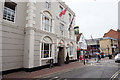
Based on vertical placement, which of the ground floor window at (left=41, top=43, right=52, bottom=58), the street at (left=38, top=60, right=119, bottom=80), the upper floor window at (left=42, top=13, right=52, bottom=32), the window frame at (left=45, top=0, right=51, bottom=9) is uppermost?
the window frame at (left=45, top=0, right=51, bottom=9)

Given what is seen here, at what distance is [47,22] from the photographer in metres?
11.0

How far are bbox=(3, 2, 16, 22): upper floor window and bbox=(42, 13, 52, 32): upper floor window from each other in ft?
11.2

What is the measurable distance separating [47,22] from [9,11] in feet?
14.8

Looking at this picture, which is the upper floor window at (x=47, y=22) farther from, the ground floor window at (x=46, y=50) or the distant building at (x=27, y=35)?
the ground floor window at (x=46, y=50)

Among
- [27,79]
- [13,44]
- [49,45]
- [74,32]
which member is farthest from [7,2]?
[74,32]

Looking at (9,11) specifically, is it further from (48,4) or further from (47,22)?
(48,4)

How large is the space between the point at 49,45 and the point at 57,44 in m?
1.65

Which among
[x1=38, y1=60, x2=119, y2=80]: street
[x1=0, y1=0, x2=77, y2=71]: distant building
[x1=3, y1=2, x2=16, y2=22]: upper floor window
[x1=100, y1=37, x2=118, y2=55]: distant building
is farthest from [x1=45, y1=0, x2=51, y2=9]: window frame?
[x1=100, y1=37, x2=118, y2=55]: distant building

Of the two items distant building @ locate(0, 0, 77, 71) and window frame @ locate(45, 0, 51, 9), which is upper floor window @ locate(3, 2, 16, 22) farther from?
window frame @ locate(45, 0, 51, 9)

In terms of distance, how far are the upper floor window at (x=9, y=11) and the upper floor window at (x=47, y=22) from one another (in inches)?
134

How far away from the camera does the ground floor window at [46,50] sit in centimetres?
984

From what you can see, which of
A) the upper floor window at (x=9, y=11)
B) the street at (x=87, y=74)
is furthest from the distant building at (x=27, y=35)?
the street at (x=87, y=74)

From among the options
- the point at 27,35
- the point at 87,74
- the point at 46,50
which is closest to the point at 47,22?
the point at 27,35

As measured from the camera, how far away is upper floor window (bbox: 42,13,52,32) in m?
10.5
